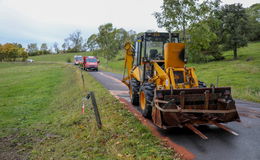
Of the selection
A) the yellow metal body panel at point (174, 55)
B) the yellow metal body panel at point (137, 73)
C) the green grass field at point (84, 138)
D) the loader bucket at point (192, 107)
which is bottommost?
the green grass field at point (84, 138)

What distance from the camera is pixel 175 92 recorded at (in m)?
6.23

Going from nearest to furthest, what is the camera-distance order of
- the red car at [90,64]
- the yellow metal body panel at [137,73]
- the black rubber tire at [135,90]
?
the yellow metal body panel at [137,73] → the black rubber tire at [135,90] → the red car at [90,64]

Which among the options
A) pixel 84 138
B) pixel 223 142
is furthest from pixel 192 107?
pixel 84 138

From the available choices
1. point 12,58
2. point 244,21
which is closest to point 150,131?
point 244,21

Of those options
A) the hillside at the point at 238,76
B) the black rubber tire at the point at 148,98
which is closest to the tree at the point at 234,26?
the hillside at the point at 238,76

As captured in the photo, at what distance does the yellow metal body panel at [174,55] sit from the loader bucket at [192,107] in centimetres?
135

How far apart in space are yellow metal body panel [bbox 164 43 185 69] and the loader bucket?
135 centimetres

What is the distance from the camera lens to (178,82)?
23.3ft

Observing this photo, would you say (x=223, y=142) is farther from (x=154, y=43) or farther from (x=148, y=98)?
(x=154, y=43)

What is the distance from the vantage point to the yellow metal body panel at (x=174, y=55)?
23.8ft

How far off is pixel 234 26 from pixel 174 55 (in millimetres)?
36518

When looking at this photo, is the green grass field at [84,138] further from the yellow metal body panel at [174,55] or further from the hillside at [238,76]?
the hillside at [238,76]

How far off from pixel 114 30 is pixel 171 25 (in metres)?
31.0

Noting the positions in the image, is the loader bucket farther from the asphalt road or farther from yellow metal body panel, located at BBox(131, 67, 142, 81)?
yellow metal body panel, located at BBox(131, 67, 142, 81)
